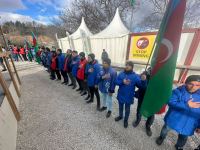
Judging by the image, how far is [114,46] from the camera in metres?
9.62

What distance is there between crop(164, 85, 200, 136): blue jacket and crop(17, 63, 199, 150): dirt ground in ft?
2.36

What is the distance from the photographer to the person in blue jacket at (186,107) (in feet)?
6.16

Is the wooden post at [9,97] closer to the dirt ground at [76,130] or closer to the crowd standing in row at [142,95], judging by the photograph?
the dirt ground at [76,130]

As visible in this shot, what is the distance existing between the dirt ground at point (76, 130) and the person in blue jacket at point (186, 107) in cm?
73

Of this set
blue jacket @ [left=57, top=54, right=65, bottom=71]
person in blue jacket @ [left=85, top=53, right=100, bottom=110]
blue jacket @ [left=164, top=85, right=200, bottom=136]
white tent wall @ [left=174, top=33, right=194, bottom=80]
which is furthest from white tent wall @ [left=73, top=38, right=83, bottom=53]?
blue jacket @ [left=164, top=85, right=200, bottom=136]

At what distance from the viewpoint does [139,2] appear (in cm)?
1930

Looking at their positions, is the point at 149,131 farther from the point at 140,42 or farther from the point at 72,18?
the point at 72,18

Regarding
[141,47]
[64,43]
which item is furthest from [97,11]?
[141,47]

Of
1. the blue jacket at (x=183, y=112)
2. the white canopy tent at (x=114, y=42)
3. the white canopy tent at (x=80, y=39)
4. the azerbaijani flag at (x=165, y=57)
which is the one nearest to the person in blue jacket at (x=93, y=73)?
the azerbaijani flag at (x=165, y=57)

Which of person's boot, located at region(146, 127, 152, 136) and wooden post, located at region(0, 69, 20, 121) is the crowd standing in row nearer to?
person's boot, located at region(146, 127, 152, 136)

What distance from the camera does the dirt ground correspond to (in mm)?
2572

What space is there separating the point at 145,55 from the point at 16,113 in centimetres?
665

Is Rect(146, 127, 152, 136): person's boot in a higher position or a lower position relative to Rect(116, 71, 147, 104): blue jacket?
lower

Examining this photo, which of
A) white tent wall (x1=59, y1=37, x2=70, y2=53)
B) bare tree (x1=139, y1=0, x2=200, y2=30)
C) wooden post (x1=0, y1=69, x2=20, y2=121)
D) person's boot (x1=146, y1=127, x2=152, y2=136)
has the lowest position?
person's boot (x1=146, y1=127, x2=152, y2=136)
